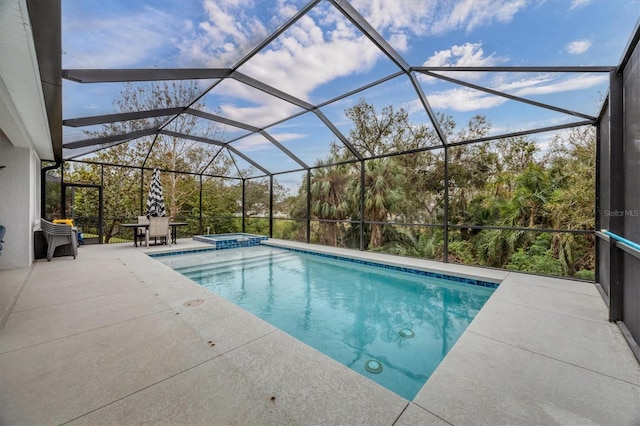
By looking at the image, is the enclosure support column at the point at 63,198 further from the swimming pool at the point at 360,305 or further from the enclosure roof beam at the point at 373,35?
the enclosure roof beam at the point at 373,35

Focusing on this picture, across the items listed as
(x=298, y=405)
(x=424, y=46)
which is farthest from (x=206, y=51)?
(x=298, y=405)

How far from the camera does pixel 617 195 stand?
9.61 feet

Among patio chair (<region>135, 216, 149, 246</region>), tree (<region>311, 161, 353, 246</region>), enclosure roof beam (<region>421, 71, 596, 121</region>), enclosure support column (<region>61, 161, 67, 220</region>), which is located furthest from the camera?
tree (<region>311, 161, 353, 246</region>)

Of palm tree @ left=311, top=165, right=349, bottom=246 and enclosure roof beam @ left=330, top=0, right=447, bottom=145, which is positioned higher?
enclosure roof beam @ left=330, top=0, right=447, bottom=145

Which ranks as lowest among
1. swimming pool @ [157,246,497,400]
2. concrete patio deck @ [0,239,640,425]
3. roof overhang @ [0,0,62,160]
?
swimming pool @ [157,246,497,400]

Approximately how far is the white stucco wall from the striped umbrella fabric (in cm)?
339

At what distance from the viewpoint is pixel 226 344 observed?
2.36 meters

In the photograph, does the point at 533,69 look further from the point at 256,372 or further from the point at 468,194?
the point at 256,372

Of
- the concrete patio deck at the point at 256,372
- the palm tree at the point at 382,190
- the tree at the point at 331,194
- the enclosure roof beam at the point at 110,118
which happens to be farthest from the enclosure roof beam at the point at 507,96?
the enclosure roof beam at the point at 110,118

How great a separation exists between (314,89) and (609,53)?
4243 millimetres

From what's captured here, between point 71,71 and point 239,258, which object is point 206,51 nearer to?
point 71,71

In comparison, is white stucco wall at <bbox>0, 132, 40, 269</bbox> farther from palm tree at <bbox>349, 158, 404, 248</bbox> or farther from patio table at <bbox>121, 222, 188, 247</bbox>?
palm tree at <bbox>349, 158, 404, 248</bbox>

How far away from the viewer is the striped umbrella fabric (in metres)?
8.74

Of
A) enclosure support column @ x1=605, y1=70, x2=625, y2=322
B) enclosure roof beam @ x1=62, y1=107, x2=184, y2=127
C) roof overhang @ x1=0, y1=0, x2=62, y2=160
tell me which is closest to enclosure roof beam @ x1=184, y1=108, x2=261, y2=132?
enclosure roof beam @ x1=62, y1=107, x2=184, y2=127
